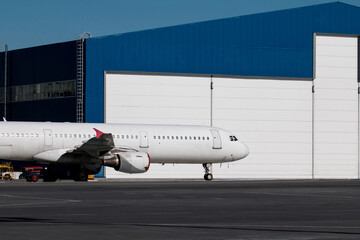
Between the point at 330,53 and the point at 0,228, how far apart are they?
→ 4555 cm

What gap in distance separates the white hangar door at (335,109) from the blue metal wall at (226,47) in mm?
1156

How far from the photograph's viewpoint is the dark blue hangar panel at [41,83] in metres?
51.8

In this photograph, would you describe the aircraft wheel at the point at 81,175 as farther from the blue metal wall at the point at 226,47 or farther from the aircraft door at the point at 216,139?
the blue metal wall at the point at 226,47

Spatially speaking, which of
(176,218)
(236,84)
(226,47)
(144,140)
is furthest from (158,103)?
(176,218)

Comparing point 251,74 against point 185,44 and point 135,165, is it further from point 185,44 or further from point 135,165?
point 135,165

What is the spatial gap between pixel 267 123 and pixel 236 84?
13.0 feet

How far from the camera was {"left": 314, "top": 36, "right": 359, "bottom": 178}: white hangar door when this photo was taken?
5450 cm

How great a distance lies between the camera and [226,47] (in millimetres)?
53062

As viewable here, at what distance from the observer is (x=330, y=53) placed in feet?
182

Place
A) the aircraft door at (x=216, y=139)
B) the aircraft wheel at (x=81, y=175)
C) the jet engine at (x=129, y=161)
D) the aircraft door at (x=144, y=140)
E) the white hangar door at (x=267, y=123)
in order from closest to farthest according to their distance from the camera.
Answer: the jet engine at (x=129, y=161), the aircraft wheel at (x=81, y=175), the aircraft door at (x=144, y=140), the aircraft door at (x=216, y=139), the white hangar door at (x=267, y=123)

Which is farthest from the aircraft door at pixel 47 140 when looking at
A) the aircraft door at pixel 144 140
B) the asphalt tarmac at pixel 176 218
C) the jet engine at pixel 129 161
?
the asphalt tarmac at pixel 176 218

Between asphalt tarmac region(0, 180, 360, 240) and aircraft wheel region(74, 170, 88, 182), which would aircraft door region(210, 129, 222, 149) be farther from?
asphalt tarmac region(0, 180, 360, 240)

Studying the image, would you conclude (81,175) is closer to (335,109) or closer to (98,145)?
(98,145)

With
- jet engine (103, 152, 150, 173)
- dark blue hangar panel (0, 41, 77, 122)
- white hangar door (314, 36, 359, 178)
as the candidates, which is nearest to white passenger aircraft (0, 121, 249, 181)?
jet engine (103, 152, 150, 173)
